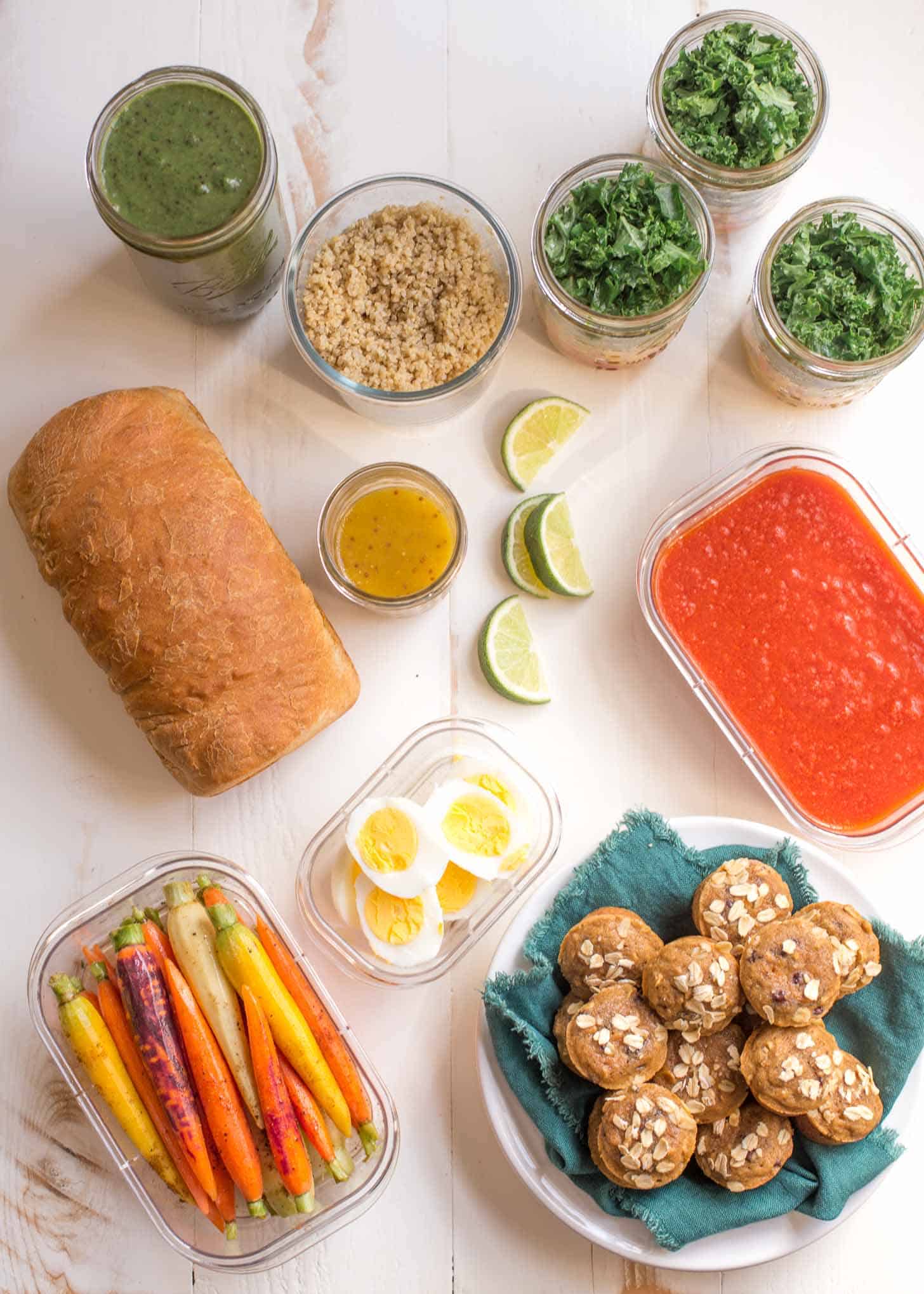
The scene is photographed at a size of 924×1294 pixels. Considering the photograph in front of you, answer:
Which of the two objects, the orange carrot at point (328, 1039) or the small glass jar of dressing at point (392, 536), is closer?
the orange carrot at point (328, 1039)

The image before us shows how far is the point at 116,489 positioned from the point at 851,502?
153 cm

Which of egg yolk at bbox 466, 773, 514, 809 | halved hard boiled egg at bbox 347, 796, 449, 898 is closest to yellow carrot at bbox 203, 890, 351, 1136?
halved hard boiled egg at bbox 347, 796, 449, 898

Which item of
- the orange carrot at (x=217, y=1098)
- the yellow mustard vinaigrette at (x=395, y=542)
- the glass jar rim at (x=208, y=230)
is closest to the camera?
the glass jar rim at (x=208, y=230)

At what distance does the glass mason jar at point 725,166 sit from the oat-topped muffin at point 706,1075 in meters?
1.71

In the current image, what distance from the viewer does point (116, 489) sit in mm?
2207

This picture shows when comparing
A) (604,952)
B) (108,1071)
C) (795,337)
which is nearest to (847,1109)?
(604,952)


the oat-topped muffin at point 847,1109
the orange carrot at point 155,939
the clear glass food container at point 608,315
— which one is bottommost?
the orange carrot at point 155,939

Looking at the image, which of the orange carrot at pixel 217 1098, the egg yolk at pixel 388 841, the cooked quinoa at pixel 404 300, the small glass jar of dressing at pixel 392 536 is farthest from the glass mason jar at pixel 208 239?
the orange carrot at pixel 217 1098

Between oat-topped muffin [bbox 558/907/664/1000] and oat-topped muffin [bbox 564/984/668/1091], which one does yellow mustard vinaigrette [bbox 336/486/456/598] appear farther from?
oat-topped muffin [bbox 564/984/668/1091]

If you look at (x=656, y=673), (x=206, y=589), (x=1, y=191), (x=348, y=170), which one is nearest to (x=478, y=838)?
(x=656, y=673)

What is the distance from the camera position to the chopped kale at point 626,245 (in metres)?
2.25

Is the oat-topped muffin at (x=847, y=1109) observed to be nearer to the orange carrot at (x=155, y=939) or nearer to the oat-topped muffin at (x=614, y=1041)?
the oat-topped muffin at (x=614, y=1041)

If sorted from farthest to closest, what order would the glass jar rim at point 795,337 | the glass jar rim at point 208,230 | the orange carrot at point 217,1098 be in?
the glass jar rim at point 795,337
the orange carrot at point 217,1098
the glass jar rim at point 208,230

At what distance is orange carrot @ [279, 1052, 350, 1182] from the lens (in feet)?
7.28
